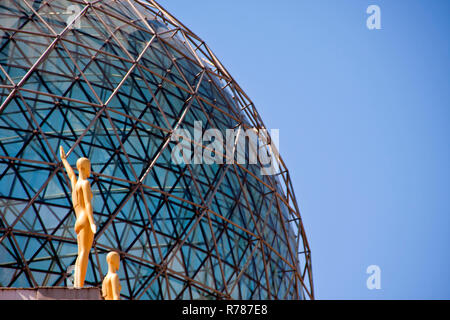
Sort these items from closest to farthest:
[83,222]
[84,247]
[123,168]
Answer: [84,247] → [83,222] → [123,168]

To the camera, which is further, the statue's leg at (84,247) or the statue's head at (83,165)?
the statue's head at (83,165)

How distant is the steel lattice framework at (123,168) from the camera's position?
24.8m

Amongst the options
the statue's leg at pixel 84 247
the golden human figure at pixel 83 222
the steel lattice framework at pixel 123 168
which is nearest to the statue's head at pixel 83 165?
the golden human figure at pixel 83 222

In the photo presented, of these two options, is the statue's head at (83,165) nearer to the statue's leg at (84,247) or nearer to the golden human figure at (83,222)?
the golden human figure at (83,222)

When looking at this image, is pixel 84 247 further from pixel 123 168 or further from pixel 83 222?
pixel 123 168

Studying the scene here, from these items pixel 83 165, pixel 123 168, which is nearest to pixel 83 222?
pixel 83 165

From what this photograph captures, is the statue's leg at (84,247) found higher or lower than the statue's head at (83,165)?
lower

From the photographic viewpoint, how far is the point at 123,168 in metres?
26.3

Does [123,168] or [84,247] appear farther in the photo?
[123,168]

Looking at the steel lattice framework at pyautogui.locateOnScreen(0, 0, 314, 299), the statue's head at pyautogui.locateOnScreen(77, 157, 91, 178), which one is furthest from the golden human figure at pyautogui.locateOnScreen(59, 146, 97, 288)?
the steel lattice framework at pyautogui.locateOnScreen(0, 0, 314, 299)

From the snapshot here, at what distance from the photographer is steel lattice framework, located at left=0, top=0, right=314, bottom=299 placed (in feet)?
81.5

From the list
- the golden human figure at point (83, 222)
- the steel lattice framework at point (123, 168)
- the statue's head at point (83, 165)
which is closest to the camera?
the golden human figure at point (83, 222)
